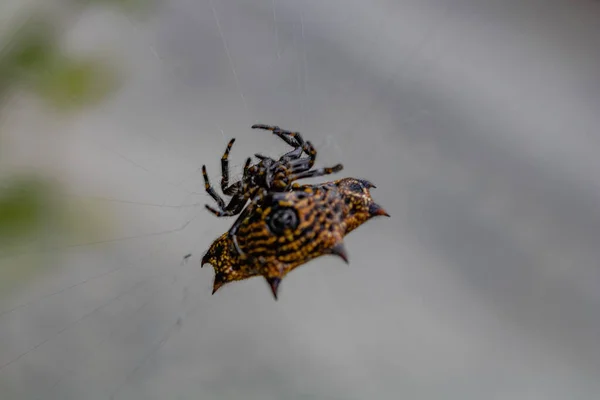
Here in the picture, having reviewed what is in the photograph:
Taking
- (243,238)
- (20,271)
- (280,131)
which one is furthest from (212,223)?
(243,238)

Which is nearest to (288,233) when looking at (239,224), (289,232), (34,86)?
(289,232)

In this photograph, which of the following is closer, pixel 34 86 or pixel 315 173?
pixel 315 173

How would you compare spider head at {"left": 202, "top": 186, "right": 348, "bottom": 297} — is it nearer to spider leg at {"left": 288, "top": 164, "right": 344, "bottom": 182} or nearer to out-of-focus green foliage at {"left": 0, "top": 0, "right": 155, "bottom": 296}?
spider leg at {"left": 288, "top": 164, "right": 344, "bottom": 182}

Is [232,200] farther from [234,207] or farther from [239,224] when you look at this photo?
[239,224]

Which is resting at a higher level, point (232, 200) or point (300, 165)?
point (300, 165)

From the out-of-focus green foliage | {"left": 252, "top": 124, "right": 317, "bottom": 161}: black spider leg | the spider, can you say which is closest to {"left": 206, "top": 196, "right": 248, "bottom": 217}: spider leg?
the spider

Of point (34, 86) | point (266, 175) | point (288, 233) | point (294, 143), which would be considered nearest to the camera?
point (288, 233)

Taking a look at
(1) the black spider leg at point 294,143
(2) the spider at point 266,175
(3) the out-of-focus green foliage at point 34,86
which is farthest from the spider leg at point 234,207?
(3) the out-of-focus green foliage at point 34,86
